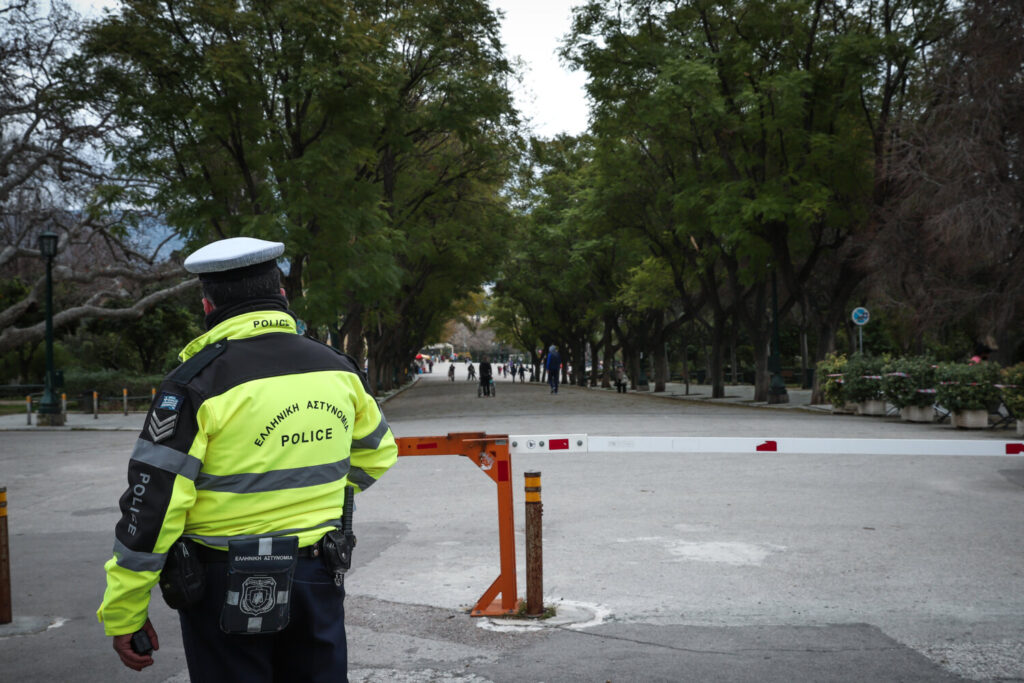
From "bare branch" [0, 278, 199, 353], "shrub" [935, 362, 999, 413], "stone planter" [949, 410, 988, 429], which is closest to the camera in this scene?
"shrub" [935, 362, 999, 413]

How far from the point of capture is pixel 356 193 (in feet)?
77.5

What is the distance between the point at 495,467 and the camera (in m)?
6.09

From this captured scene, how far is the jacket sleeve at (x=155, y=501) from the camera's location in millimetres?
2664

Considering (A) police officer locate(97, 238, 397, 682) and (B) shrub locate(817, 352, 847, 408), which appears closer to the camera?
(A) police officer locate(97, 238, 397, 682)

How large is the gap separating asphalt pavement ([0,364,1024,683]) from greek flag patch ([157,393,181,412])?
8.91ft

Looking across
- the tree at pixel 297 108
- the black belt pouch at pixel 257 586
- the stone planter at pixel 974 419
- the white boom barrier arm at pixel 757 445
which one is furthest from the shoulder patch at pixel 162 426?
the stone planter at pixel 974 419

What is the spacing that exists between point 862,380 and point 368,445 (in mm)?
22412

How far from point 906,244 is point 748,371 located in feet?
127

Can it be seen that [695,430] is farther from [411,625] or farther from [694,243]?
[694,243]

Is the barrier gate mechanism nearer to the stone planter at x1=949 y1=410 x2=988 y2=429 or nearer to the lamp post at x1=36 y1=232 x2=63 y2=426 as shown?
the stone planter at x1=949 y1=410 x2=988 y2=429

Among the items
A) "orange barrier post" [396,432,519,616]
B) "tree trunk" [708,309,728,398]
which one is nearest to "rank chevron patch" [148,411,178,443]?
"orange barrier post" [396,432,519,616]

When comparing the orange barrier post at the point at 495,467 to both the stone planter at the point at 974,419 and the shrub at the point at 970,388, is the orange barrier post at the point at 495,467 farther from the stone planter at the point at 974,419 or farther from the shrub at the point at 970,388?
the stone planter at the point at 974,419

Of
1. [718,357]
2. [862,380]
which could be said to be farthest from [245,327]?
[718,357]

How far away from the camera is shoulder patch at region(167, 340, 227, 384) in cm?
273
